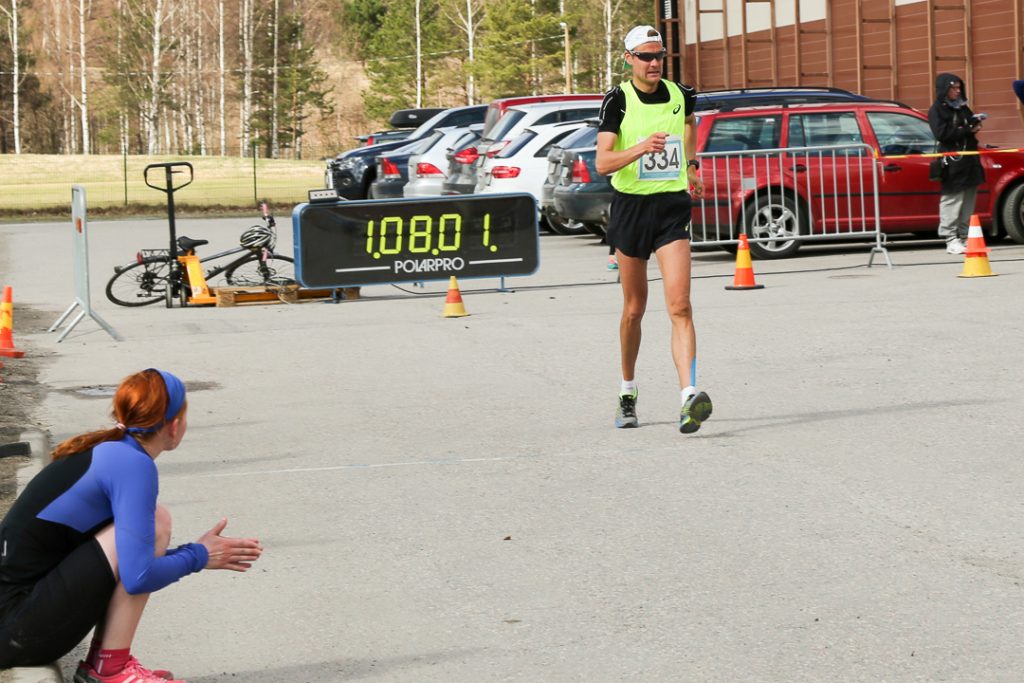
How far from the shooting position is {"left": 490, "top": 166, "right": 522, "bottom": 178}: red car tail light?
23.2 metres

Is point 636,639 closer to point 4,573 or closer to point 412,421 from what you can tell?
point 4,573

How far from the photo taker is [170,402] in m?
4.39

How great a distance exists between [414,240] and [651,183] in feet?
28.2

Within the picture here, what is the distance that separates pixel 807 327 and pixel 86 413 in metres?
5.76

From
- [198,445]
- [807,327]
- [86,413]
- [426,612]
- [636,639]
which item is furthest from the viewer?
[807,327]

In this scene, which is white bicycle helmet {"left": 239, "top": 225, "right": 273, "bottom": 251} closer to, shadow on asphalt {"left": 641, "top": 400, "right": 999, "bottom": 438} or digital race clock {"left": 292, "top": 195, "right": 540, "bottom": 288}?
digital race clock {"left": 292, "top": 195, "right": 540, "bottom": 288}

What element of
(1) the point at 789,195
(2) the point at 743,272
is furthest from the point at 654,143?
(1) the point at 789,195

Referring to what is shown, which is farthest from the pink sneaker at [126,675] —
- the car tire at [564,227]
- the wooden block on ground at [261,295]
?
the car tire at [564,227]

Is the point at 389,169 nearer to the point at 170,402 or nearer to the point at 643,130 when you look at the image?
the point at 643,130

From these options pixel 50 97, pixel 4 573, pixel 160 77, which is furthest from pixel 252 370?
pixel 50 97

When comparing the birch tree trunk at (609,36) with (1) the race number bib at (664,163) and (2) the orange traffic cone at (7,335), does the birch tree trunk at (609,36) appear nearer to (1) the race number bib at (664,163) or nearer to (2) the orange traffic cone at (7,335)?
(2) the orange traffic cone at (7,335)

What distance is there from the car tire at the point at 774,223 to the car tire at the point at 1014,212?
252 centimetres

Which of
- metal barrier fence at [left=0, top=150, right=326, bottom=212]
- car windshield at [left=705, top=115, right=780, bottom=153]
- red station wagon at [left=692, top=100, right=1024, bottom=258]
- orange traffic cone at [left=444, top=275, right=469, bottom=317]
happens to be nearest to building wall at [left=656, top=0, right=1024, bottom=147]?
red station wagon at [left=692, top=100, right=1024, bottom=258]

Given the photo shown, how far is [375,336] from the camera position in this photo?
13570mm
